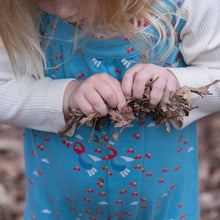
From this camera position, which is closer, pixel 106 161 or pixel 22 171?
pixel 106 161

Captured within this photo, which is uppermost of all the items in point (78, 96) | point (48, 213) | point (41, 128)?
point (78, 96)

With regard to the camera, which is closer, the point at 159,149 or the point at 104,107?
the point at 104,107

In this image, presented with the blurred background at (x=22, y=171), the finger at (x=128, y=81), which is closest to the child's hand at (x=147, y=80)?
the finger at (x=128, y=81)

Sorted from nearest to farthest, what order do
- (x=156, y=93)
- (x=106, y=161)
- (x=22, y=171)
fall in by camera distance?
(x=156, y=93)
(x=106, y=161)
(x=22, y=171)

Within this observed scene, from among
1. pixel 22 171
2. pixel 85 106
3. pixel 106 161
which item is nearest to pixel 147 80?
pixel 85 106

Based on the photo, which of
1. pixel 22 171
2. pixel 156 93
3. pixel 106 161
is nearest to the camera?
pixel 156 93

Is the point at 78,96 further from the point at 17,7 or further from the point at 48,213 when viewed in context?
the point at 48,213

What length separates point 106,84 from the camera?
0.74m

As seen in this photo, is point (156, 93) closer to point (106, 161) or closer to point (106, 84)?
point (106, 84)

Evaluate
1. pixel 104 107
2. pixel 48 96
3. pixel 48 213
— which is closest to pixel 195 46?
pixel 104 107

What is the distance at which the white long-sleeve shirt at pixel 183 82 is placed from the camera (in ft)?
2.53

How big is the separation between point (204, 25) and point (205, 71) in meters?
0.11

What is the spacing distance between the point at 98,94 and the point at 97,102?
0.02 m

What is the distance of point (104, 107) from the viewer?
2.41 ft
